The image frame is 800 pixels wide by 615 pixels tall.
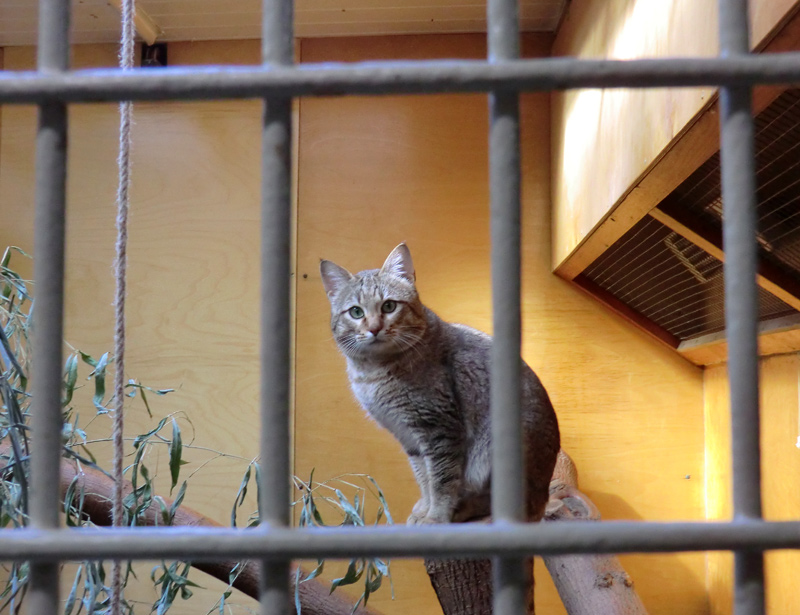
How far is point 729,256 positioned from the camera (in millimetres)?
486

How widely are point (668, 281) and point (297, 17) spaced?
1811 millimetres

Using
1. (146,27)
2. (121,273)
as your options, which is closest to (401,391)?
(121,273)

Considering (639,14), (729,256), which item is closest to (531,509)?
(639,14)

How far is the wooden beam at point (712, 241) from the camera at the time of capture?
1.73 m

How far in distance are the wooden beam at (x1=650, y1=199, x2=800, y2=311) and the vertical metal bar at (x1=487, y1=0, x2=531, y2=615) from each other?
55.0 inches

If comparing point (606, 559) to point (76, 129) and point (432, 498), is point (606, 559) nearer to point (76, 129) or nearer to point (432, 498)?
point (432, 498)

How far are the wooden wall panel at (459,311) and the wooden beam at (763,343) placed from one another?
0.14m

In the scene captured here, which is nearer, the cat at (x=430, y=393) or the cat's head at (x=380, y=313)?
the cat at (x=430, y=393)

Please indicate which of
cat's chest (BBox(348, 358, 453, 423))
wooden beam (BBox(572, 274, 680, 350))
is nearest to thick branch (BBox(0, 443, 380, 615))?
cat's chest (BBox(348, 358, 453, 423))

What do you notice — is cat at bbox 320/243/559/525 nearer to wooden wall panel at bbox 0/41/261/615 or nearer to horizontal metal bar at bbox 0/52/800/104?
wooden wall panel at bbox 0/41/261/615

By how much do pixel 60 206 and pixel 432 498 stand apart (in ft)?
5.19

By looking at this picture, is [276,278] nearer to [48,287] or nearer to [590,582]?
[48,287]

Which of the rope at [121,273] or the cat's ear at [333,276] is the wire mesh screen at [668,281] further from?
the rope at [121,273]

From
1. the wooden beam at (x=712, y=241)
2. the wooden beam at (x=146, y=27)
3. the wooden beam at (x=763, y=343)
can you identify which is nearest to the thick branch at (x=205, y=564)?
the wooden beam at (x=763, y=343)
